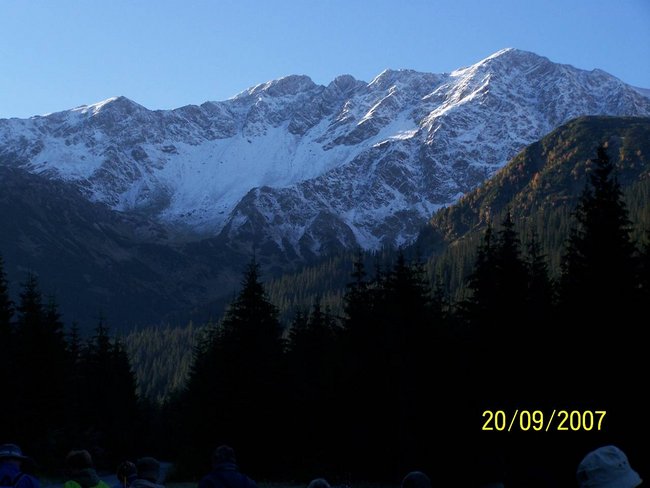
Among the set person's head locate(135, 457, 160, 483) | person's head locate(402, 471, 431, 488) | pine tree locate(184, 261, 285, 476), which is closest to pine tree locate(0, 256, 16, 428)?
pine tree locate(184, 261, 285, 476)

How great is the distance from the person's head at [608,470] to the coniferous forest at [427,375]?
65.8 feet

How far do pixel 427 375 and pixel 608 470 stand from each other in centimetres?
3218

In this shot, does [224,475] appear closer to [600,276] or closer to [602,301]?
[602,301]

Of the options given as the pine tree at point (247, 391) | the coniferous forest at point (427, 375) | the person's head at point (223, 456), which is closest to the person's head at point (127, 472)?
the person's head at point (223, 456)

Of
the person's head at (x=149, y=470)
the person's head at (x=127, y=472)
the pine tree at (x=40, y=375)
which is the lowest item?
the person's head at (x=127, y=472)

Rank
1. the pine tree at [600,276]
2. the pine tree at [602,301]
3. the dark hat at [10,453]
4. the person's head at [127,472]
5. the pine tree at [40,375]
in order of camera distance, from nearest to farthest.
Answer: the dark hat at [10,453] < the person's head at [127,472] < the pine tree at [602,301] < the pine tree at [600,276] < the pine tree at [40,375]

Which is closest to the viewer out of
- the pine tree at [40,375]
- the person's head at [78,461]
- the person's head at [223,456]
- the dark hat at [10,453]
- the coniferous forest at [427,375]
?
the dark hat at [10,453]

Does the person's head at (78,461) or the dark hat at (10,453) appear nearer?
the dark hat at (10,453)

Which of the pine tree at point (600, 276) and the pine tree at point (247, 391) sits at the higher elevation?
the pine tree at point (600, 276)

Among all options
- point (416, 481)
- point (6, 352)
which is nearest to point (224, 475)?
point (416, 481)

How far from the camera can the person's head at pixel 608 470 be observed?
7.58m

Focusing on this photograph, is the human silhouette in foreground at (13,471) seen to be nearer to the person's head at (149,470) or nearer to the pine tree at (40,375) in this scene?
the person's head at (149,470)

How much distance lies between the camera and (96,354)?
64.2 meters

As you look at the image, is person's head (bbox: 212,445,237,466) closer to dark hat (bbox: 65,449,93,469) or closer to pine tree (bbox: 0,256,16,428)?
dark hat (bbox: 65,449,93,469)
